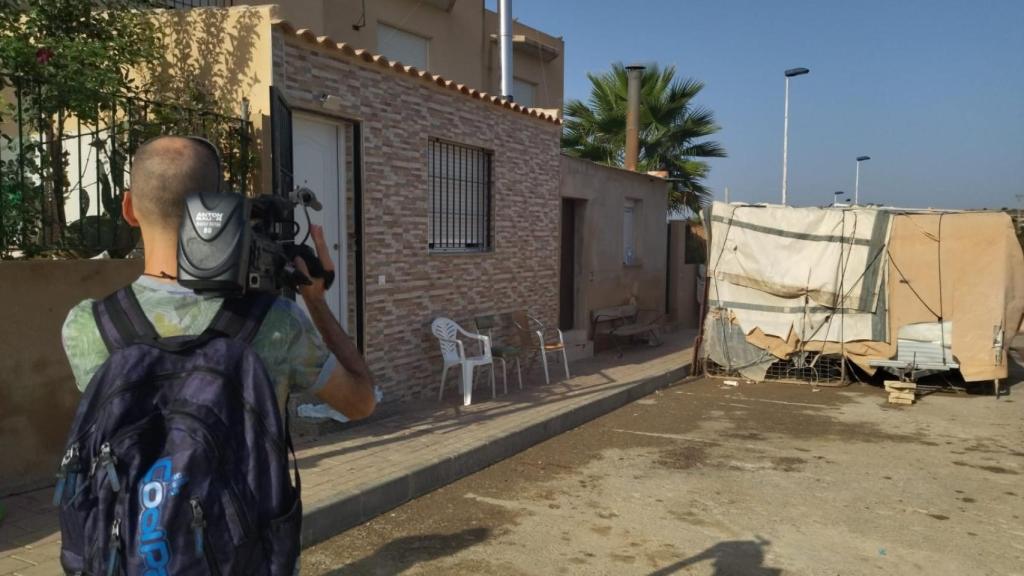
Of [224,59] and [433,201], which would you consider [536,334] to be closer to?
[433,201]

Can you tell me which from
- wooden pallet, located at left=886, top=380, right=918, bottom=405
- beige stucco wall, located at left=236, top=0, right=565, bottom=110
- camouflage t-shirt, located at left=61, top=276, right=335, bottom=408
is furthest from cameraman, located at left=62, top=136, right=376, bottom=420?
beige stucco wall, located at left=236, top=0, right=565, bottom=110

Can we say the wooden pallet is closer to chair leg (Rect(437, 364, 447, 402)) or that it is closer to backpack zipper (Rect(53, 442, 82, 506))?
chair leg (Rect(437, 364, 447, 402))

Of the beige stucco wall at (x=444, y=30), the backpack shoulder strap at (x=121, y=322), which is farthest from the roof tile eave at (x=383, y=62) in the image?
the backpack shoulder strap at (x=121, y=322)

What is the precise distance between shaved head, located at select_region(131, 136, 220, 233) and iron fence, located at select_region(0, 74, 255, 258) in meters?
3.67

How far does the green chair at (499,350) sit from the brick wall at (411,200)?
13cm

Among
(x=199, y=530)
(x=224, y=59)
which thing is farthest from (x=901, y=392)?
(x=199, y=530)

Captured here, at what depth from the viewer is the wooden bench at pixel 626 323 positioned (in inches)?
458

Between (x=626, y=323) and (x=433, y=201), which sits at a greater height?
(x=433, y=201)

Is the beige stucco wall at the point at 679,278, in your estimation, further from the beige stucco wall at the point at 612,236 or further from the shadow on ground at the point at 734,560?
the shadow on ground at the point at 734,560

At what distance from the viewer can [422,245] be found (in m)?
7.71

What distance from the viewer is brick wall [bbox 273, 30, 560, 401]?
6.55 meters

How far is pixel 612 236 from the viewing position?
1219cm

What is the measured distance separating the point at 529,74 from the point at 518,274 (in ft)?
27.2

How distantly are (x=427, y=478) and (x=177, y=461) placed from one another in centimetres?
403
